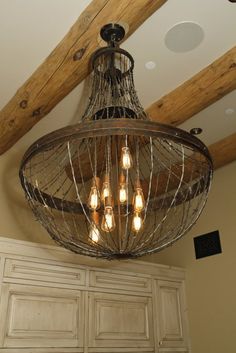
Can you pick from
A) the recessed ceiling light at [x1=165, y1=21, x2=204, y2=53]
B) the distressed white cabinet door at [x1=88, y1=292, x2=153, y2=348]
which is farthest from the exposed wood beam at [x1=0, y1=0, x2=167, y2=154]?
the distressed white cabinet door at [x1=88, y1=292, x2=153, y2=348]

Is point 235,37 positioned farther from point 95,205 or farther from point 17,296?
point 17,296

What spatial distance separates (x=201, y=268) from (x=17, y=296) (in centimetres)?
166

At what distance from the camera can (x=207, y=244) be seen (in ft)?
10.5

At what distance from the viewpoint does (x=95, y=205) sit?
152 centimetres

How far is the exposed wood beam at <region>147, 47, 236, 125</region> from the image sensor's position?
2.06m

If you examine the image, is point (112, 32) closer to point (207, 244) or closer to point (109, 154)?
point (109, 154)

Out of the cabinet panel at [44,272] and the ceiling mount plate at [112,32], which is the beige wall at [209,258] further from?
the ceiling mount plate at [112,32]

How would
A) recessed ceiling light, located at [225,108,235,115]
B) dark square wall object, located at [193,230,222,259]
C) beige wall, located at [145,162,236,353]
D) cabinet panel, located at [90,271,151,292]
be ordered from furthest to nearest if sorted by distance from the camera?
dark square wall object, located at [193,230,222,259] → beige wall, located at [145,162,236,353] → cabinet panel, located at [90,271,151,292] → recessed ceiling light, located at [225,108,235,115]

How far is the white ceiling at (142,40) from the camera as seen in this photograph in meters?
1.76

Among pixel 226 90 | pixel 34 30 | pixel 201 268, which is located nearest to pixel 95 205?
pixel 34 30

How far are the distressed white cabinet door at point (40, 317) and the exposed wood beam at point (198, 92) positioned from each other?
1.41 metres

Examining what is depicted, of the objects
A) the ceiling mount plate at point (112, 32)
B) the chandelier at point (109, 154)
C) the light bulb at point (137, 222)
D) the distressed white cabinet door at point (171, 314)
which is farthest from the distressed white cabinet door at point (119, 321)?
the ceiling mount plate at point (112, 32)

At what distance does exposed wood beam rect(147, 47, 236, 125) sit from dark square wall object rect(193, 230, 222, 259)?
1218 mm

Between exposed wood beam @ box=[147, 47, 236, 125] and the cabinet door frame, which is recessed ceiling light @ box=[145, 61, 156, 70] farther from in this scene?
the cabinet door frame
